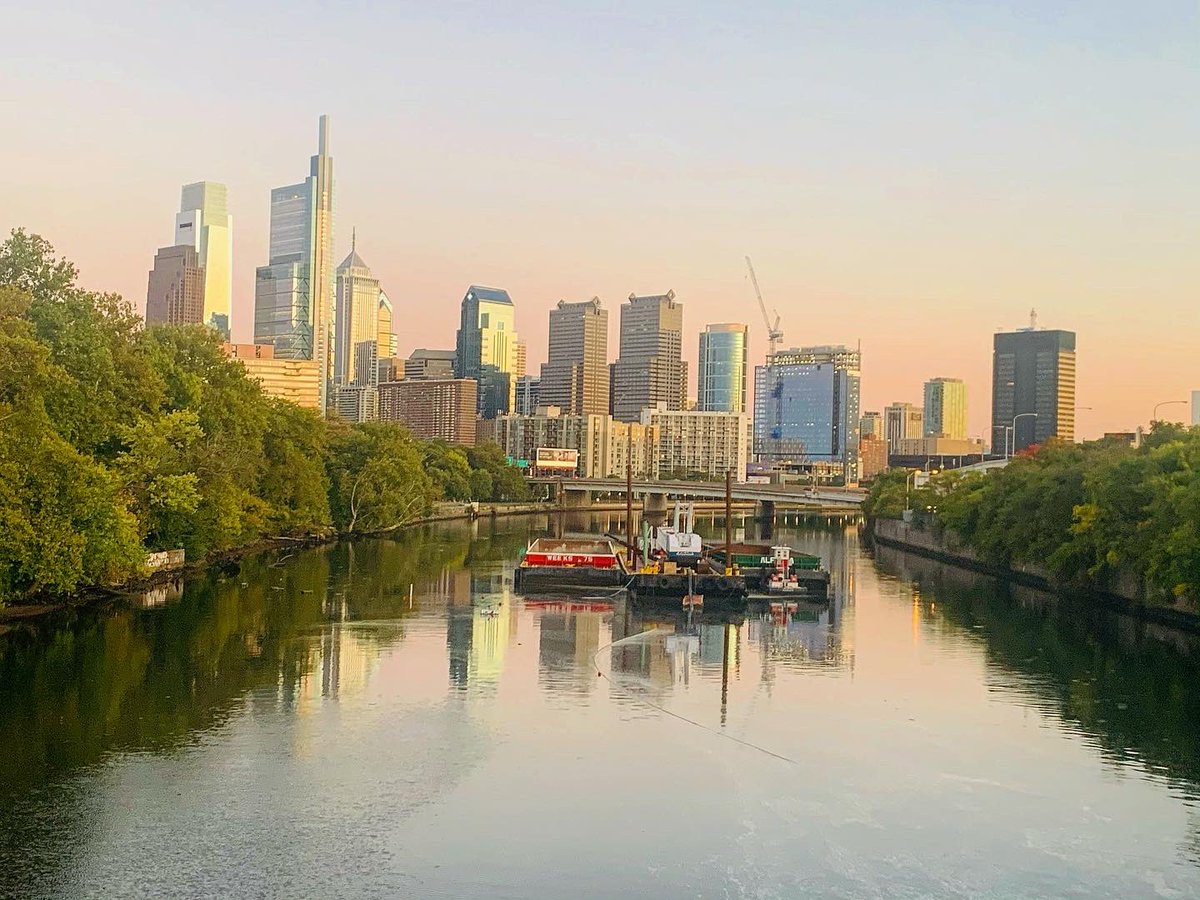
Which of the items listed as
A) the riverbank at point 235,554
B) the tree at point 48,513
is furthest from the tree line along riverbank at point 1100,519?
the riverbank at point 235,554

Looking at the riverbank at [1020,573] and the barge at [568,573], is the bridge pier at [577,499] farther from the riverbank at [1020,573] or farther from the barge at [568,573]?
the barge at [568,573]

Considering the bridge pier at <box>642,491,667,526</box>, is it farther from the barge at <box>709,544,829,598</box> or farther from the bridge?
the barge at <box>709,544,829,598</box>

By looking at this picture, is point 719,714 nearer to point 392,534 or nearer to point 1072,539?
point 1072,539

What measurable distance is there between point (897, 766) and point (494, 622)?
26484 millimetres

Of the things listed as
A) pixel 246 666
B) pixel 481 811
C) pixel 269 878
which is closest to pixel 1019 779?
pixel 481 811

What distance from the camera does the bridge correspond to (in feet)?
492

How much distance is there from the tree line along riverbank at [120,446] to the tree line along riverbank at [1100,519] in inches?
1621

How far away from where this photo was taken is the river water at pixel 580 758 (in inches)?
954

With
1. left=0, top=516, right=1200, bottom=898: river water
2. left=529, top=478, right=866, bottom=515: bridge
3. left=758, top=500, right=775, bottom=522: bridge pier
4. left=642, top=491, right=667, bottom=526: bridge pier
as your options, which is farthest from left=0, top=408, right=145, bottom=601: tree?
left=642, top=491, right=667, bottom=526: bridge pier

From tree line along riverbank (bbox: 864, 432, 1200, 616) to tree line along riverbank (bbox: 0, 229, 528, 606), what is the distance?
41.2m

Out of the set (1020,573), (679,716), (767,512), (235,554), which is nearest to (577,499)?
(767,512)

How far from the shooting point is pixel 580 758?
31.9 m

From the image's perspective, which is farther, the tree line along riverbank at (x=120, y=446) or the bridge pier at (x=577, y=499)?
the bridge pier at (x=577, y=499)

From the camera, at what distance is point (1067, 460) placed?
80.4m
